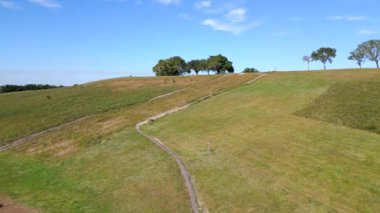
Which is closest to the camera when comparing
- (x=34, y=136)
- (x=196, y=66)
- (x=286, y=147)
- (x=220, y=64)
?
(x=286, y=147)

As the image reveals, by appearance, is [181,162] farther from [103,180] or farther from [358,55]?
[358,55]

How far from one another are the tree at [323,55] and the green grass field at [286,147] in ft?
149

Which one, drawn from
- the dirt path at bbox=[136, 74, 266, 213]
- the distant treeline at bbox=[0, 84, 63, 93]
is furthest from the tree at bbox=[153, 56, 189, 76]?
the dirt path at bbox=[136, 74, 266, 213]

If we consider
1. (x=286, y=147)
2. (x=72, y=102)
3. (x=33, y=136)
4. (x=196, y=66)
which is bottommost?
(x=33, y=136)

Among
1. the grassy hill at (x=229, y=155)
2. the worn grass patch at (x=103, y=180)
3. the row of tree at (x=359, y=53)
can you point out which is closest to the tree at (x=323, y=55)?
the row of tree at (x=359, y=53)

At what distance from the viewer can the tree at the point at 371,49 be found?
252ft

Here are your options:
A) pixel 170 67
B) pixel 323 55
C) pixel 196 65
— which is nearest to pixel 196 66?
pixel 196 65

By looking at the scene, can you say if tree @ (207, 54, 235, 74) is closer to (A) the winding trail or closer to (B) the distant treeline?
(B) the distant treeline

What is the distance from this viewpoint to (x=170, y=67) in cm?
11962

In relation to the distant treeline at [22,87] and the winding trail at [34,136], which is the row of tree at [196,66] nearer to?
the distant treeline at [22,87]

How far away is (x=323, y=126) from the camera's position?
28.8m

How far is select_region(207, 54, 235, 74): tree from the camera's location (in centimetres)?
11638

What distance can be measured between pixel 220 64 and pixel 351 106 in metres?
85.5

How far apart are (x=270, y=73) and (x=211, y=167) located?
36.6m
